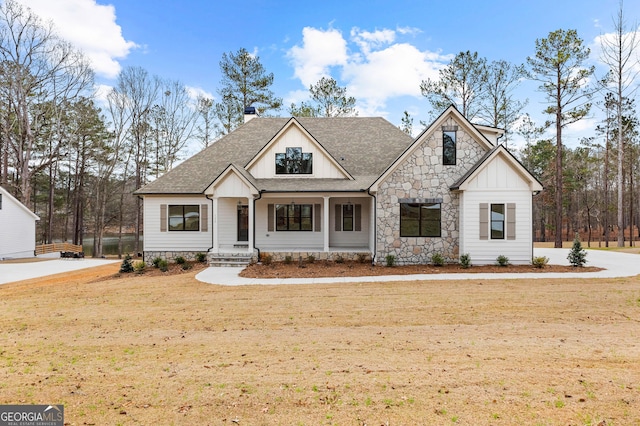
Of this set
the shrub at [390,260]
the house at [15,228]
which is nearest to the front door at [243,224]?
the shrub at [390,260]

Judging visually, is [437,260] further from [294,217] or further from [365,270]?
[294,217]

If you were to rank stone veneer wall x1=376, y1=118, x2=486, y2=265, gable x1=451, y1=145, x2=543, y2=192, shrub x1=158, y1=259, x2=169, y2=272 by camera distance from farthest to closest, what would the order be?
1. shrub x1=158, y1=259, x2=169, y2=272
2. stone veneer wall x1=376, y1=118, x2=486, y2=265
3. gable x1=451, y1=145, x2=543, y2=192

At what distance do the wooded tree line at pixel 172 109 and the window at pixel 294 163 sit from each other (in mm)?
15098

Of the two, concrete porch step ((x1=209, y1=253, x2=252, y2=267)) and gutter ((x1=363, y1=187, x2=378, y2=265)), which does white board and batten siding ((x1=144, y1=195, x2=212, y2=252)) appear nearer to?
concrete porch step ((x1=209, y1=253, x2=252, y2=267))

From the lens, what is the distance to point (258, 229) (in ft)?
54.9

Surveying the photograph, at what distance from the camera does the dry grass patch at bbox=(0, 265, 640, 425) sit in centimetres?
359

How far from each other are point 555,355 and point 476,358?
124 cm

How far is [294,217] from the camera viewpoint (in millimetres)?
16828

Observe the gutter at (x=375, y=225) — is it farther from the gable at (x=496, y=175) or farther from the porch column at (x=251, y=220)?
the porch column at (x=251, y=220)

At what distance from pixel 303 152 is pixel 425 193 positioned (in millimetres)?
6262

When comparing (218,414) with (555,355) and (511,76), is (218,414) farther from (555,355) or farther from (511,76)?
(511,76)

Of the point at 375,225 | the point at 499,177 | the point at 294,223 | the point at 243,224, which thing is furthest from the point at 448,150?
the point at 243,224

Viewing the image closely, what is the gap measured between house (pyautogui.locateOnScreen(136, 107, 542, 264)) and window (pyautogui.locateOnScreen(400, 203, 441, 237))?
0.04m

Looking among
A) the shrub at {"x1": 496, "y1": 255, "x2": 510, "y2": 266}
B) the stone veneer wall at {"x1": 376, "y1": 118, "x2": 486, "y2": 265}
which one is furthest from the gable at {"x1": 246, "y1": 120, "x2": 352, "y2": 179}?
the shrub at {"x1": 496, "y1": 255, "x2": 510, "y2": 266}
